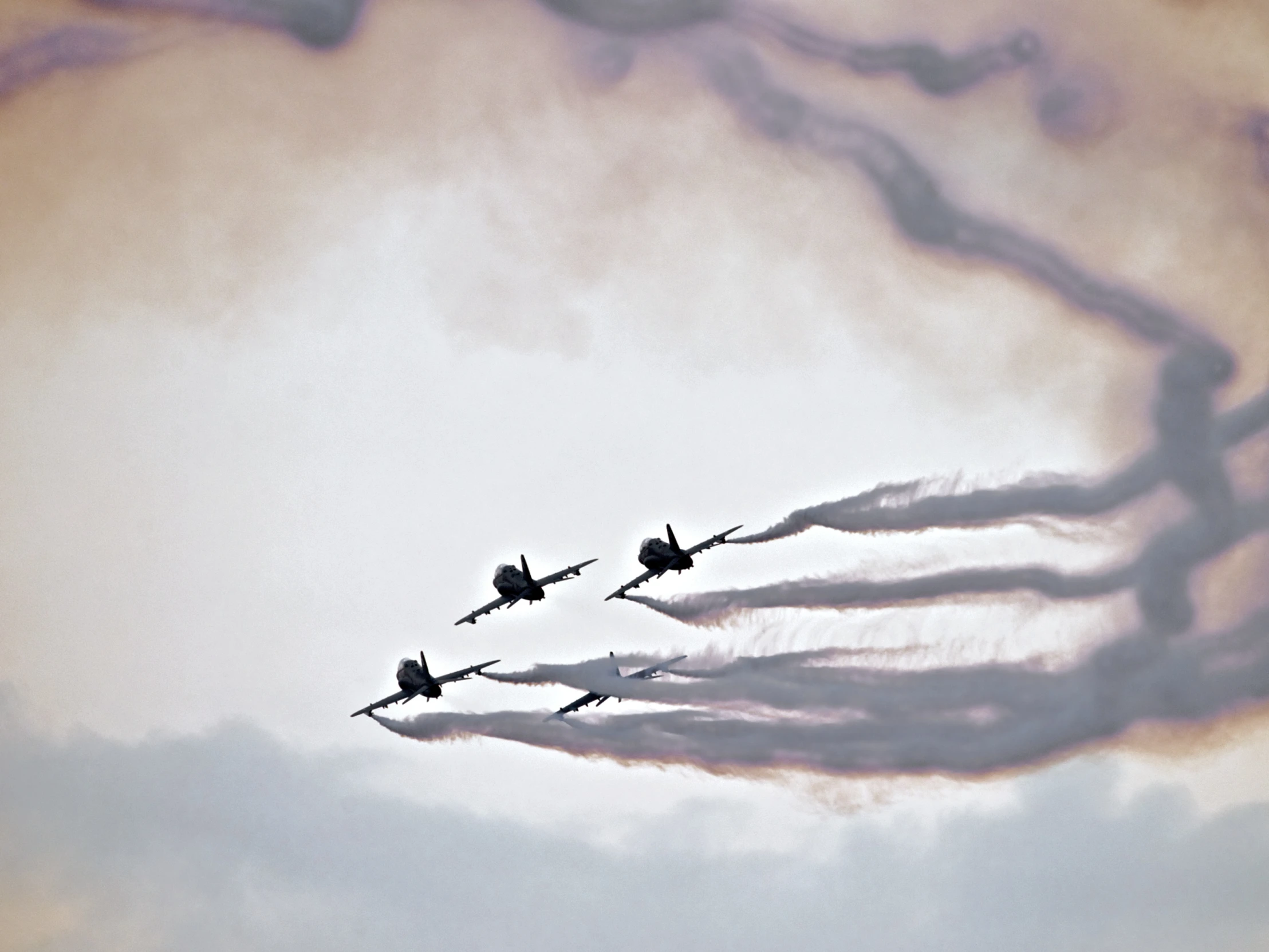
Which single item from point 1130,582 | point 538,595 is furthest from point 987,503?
point 538,595

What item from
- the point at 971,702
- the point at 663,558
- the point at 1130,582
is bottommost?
the point at 971,702

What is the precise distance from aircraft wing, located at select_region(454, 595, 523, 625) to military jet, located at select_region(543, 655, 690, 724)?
567cm

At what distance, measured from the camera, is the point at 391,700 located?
103 metres

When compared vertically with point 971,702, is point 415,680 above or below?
above

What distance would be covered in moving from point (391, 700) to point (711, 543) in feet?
70.5

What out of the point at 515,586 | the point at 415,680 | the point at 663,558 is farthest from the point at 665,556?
the point at 415,680

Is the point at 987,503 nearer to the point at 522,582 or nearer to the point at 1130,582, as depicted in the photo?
the point at 1130,582

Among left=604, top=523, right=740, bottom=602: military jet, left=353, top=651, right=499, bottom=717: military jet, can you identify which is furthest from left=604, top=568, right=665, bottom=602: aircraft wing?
left=353, top=651, right=499, bottom=717: military jet

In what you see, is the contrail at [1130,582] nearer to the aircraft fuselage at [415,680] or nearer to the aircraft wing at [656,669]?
the aircraft wing at [656,669]

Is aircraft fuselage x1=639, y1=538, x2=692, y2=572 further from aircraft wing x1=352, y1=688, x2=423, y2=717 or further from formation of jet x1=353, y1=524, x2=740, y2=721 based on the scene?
aircraft wing x1=352, y1=688, x2=423, y2=717

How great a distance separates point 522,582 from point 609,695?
7121mm

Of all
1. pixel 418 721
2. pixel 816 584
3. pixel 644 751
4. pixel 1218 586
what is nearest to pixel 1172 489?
pixel 1218 586

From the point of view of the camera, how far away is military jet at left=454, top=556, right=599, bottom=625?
3777 inches

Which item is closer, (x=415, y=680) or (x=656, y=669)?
(x=656, y=669)
